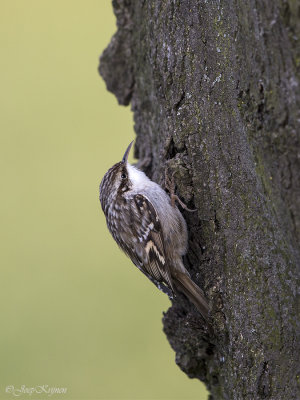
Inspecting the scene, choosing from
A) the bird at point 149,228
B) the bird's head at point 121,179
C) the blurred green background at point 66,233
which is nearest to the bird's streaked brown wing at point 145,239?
the bird at point 149,228

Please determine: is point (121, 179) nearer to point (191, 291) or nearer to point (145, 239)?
point (145, 239)

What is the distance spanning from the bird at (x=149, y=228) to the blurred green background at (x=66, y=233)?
1.66 m

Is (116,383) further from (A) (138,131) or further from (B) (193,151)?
(B) (193,151)

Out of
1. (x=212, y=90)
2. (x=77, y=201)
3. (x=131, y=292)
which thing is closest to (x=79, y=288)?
(x=131, y=292)

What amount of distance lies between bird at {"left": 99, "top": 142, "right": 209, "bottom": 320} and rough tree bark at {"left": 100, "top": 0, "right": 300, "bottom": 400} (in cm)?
8

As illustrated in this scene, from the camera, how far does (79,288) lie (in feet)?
16.1

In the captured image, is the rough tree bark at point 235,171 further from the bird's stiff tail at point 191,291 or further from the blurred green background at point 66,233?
the blurred green background at point 66,233

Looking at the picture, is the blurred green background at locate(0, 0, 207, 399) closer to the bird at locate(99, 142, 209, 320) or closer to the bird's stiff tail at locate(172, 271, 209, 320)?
the bird at locate(99, 142, 209, 320)

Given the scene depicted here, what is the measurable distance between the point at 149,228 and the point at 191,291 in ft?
1.52

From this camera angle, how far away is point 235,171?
90.2 inches

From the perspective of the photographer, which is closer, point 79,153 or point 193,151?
point 193,151

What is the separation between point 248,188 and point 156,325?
2714 mm

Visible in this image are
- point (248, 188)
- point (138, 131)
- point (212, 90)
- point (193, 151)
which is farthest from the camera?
point (138, 131)

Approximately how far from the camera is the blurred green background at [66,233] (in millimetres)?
4508
